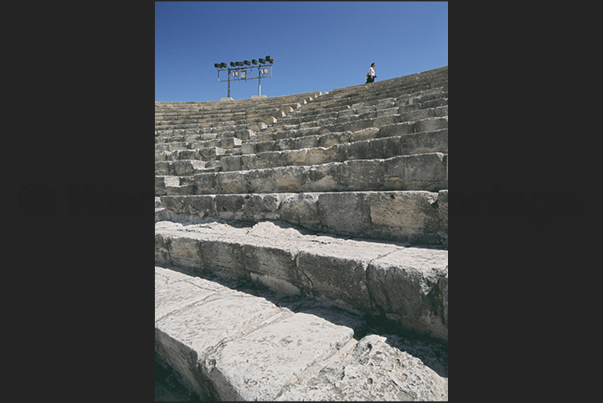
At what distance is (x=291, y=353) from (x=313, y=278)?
2.24 feet

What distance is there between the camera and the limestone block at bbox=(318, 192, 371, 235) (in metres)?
2.66

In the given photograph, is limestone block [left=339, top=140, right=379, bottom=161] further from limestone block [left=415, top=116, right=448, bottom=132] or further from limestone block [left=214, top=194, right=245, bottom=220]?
limestone block [left=214, top=194, right=245, bottom=220]

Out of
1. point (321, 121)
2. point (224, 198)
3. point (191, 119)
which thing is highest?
point (191, 119)

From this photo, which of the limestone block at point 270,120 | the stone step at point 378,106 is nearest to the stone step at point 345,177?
the stone step at point 378,106

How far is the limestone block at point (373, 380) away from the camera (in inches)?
50.2

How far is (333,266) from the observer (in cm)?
201

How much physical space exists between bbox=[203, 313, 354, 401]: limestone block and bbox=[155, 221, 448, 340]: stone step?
0.98ft

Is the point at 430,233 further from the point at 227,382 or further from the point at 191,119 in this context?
the point at 191,119

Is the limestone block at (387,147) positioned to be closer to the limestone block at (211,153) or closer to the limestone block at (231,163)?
the limestone block at (231,163)

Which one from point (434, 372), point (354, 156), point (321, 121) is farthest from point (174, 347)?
point (321, 121)

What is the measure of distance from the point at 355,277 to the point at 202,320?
1.08 metres

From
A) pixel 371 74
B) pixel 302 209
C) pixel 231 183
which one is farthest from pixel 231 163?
pixel 371 74

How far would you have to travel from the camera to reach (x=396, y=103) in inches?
233

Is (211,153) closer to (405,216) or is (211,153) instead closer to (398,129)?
(398,129)
